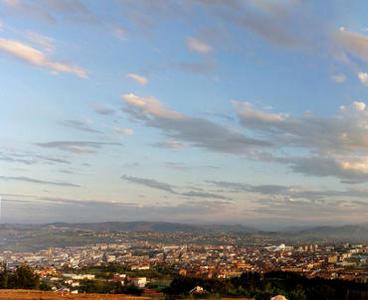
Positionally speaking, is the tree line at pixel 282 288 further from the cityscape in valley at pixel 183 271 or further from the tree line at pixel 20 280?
the tree line at pixel 20 280

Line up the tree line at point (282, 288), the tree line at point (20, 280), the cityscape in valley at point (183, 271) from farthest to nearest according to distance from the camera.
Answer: the cityscape in valley at point (183, 271)
the tree line at point (20, 280)
the tree line at point (282, 288)

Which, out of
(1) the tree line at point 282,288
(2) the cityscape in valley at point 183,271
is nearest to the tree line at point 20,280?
(2) the cityscape in valley at point 183,271

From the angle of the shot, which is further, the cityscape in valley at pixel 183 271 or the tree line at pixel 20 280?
the cityscape in valley at pixel 183 271

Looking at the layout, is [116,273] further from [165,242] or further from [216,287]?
[165,242]

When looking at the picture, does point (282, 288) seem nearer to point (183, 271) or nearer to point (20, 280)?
point (20, 280)

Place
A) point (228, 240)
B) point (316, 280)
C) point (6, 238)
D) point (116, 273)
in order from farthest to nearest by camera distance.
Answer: point (228, 240) → point (6, 238) → point (116, 273) → point (316, 280)

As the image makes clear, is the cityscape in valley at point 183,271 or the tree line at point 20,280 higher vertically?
the tree line at point 20,280

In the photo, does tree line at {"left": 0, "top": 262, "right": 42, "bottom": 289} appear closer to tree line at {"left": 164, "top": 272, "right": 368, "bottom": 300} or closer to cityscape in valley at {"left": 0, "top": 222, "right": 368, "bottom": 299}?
cityscape in valley at {"left": 0, "top": 222, "right": 368, "bottom": 299}

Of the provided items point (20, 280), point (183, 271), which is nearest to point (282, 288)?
point (20, 280)

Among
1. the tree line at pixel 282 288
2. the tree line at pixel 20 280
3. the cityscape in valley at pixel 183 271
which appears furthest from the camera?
the cityscape in valley at pixel 183 271

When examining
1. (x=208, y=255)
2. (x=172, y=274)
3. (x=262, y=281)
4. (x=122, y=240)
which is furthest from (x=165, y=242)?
(x=262, y=281)

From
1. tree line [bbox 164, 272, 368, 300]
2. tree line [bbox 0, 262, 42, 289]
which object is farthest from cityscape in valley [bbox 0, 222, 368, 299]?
tree line [bbox 0, 262, 42, 289]
